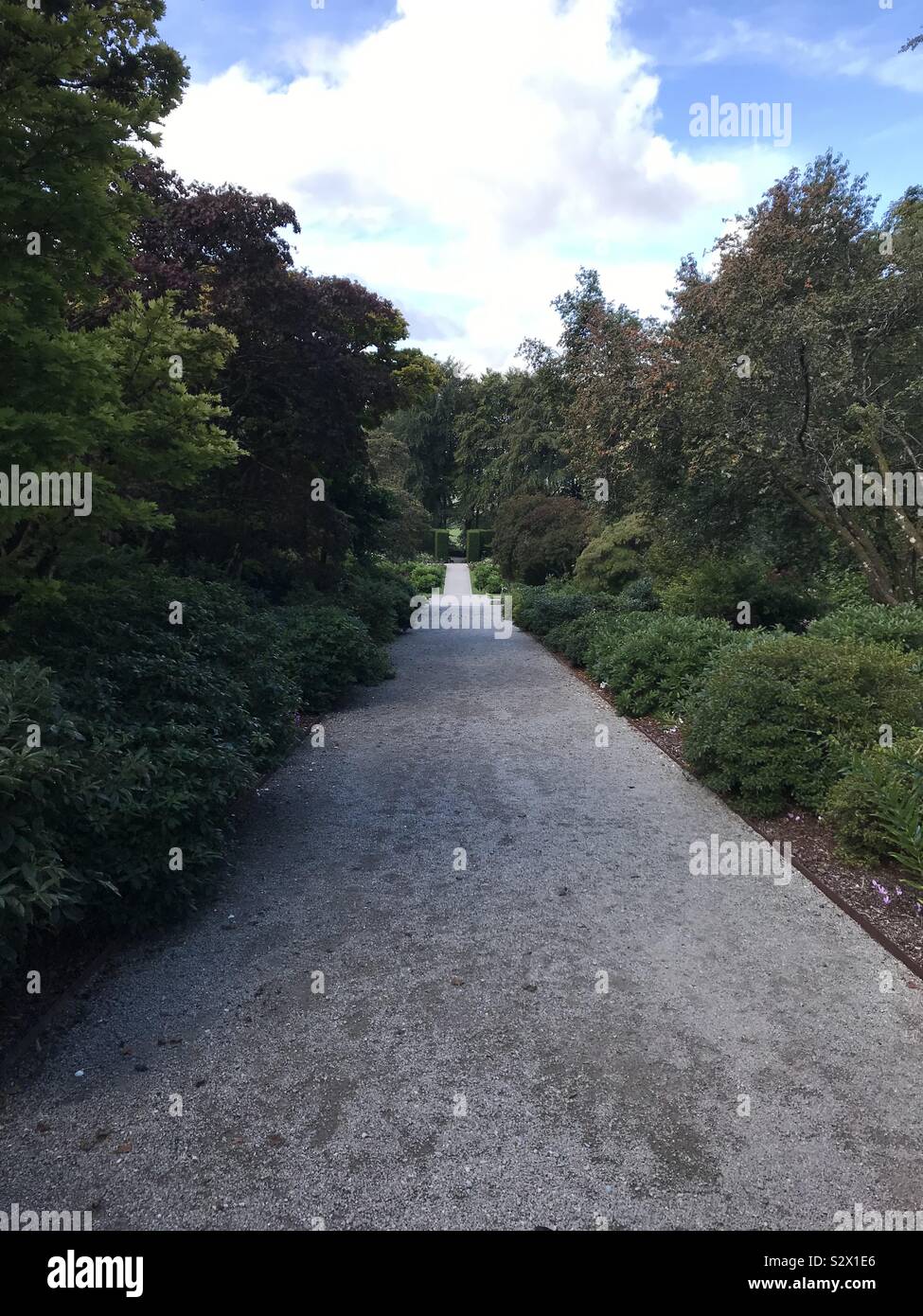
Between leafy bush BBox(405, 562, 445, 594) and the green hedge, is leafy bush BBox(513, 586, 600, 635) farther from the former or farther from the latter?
leafy bush BBox(405, 562, 445, 594)

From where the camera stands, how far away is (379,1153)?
2193mm

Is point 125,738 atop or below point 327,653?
below

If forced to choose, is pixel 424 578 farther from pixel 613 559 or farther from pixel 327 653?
pixel 327 653

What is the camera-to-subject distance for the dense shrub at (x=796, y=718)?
16.1 ft

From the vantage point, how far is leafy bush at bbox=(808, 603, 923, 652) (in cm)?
702

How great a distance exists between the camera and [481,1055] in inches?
104

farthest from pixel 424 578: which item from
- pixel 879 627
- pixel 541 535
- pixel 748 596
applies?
pixel 879 627

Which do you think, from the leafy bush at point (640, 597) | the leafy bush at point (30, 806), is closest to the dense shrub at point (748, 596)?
the leafy bush at point (640, 597)

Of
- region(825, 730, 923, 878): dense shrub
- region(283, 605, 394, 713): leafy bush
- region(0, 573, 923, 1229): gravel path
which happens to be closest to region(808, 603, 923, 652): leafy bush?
region(825, 730, 923, 878): dense shrub

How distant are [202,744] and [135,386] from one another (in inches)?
89.4

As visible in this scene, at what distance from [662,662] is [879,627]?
2.07 metres

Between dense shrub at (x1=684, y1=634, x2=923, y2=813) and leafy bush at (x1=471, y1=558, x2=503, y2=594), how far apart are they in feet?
62.0
